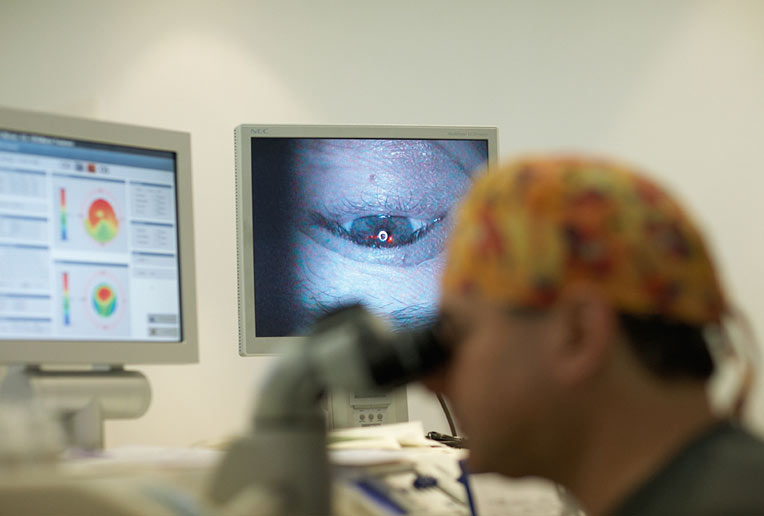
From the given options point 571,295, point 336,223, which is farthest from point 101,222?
point 571,295

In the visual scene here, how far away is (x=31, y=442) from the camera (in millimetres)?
1074

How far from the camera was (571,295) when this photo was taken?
2.49 feet

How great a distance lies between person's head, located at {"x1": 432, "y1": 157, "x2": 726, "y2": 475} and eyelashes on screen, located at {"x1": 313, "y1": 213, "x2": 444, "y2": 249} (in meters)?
1.21

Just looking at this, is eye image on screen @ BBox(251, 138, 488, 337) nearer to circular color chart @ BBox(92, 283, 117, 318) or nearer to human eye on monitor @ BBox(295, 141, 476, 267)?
human eye on monitor @ BBox(295, 141, 476, 267)

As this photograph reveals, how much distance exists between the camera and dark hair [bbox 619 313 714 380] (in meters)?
0.76

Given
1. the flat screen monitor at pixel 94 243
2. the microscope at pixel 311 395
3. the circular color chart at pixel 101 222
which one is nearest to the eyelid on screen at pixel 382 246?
the flat screen monitor at pixel 94 243

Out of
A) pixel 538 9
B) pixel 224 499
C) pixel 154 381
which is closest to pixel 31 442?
pixel 224 499

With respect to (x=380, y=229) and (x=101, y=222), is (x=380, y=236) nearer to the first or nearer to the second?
(x=380, y=229)

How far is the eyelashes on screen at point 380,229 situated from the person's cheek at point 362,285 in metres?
0.04

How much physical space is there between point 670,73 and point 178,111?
1296 mm

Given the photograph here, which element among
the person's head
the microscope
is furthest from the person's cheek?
the person's head

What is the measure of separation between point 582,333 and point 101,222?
1035 millimetres

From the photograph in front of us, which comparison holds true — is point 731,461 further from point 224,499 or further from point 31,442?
point 31,442

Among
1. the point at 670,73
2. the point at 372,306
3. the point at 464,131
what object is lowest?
the point at 372,306
